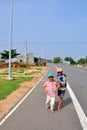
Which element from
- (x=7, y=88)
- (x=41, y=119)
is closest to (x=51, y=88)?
(x=41, y=119)

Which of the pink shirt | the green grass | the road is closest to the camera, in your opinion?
the road

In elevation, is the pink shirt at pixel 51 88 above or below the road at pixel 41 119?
above

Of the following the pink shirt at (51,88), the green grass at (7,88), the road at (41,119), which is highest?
the pink shirt at (51,88)

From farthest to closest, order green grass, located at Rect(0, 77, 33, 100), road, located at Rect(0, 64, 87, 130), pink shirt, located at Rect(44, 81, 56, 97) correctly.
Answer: green grass, located at Rect(0, 77, 33, 100)
pink shirt, located at Rect(44, 81, 56, 97)
road, located at Rect(0, 64, 87, 130)

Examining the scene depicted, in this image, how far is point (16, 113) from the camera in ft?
36.8

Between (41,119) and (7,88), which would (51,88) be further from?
(7,88)

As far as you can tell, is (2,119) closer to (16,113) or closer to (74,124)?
(16,113)

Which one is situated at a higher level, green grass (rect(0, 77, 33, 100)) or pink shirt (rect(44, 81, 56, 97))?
pink shirt (rect(44, 81, 56, 97))

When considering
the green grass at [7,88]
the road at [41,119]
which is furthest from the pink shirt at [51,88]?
the green grass at [7,88]

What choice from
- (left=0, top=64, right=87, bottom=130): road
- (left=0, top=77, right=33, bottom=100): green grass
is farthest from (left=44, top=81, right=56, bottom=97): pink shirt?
(left=0, top=77, right=33, bottom=100): green grass

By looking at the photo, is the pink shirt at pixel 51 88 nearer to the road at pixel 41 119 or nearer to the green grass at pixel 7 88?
the road at pixel 41 119

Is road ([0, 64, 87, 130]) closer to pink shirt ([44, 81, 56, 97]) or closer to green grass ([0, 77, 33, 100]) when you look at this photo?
pink shirt ([44, 81, 56, 97])

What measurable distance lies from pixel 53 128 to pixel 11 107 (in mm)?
4189

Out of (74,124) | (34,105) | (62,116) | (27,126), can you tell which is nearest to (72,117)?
(62,116)
